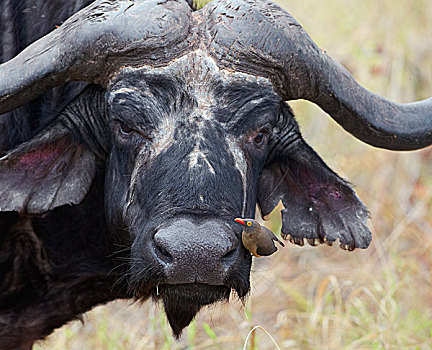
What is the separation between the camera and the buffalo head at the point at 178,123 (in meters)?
3.35

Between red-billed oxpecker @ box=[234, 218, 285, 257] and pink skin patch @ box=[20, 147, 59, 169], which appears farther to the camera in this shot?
pink skin patch @ box=[20, 147, 59, 169]

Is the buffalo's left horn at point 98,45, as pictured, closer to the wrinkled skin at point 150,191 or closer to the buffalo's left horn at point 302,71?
the wrinkled skin at point 150,191

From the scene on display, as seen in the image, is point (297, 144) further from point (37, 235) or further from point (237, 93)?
point (37, 235)

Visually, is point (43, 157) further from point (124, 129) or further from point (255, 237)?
point (255, 237)

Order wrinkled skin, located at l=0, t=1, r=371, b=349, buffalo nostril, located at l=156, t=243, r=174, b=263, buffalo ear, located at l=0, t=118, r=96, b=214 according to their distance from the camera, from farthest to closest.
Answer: buffalo ear, located at l=0, t=118, r=96, b=214, wrinkled skin, located at l=0, t=1, r=371, b=349, buffalo nostril, located at l=156, t=243, r=174, b=263

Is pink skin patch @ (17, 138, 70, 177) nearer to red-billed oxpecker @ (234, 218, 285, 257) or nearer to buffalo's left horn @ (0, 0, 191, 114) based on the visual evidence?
buffalo's left horn @ (0, 0, 191, 114)

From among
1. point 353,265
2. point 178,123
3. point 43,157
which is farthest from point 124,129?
point 353,265

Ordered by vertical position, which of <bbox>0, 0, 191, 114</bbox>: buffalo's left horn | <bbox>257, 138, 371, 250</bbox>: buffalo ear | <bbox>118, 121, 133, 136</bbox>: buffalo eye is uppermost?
<bbox>0, 0, 191, 114</bbox>: buffalo's left horn

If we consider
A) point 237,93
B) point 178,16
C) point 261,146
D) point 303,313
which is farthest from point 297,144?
point 303,313

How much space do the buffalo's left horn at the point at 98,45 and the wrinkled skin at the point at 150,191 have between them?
105 mm

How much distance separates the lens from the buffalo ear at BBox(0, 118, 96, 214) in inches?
152

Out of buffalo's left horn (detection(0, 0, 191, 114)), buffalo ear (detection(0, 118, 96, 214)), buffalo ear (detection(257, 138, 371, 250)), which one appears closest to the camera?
buffalo's left horn (detection(0, 0, 191, 114))

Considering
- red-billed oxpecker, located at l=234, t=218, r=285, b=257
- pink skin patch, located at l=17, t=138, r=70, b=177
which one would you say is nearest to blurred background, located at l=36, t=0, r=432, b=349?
red-billed oxpecker, located at l=234, t=218, r=285, b=257

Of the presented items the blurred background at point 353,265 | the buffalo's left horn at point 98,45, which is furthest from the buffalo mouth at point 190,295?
the buffalo's left horn at point 98,45
